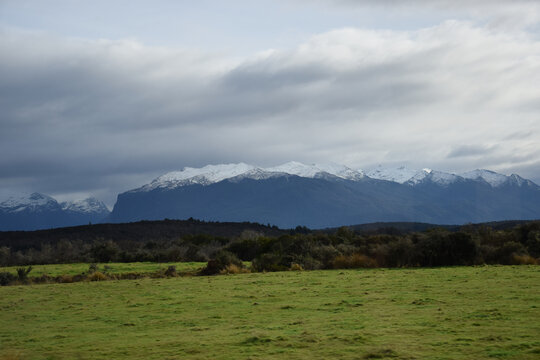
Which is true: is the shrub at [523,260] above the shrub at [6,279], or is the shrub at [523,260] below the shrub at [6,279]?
above

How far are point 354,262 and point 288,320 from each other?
25253 mm

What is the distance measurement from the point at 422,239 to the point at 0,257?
169ft

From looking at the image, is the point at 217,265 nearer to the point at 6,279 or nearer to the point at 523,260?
the point at 6,279

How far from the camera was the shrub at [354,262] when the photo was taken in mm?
40722

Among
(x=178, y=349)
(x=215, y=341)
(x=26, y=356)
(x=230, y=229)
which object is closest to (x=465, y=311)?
(x=215, y=341)

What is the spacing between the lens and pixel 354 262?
4088 cm

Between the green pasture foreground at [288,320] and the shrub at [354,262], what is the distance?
41.2 ft

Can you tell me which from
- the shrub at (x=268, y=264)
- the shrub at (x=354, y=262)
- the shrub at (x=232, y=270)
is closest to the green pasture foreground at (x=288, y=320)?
the shrub at (x=232, y=270)

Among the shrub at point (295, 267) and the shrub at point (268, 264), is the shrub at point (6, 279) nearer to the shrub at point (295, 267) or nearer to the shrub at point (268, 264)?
the shrub at point (268, 264)

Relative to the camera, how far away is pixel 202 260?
6103 cm

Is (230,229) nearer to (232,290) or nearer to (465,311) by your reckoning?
(232,290)

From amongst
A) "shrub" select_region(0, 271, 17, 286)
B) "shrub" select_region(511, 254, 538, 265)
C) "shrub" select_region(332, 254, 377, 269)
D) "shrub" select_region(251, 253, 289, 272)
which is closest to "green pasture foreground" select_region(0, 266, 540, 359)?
"shrub" select_region(511, 254, 538, 265)

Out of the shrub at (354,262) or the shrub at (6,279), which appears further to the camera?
the shrub at (354,262)

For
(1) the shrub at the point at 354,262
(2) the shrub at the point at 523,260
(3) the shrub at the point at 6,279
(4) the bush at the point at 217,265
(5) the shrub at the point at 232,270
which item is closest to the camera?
(2) the shrub at the point at 523,260
